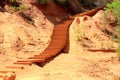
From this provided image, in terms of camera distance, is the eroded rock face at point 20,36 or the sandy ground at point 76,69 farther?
the eroded rock face at point 20,36

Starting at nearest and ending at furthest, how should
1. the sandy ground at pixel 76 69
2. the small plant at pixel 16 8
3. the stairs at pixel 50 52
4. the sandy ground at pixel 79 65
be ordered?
1. the sandy ground at pixel 76 69
2. the sandy ground at pixel 79 65
3. the stairs at pixel 50 52
4. the small plant at pixel 16 8

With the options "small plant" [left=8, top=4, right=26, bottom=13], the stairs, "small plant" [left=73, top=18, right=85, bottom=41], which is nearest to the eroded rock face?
"small plant" [left=8, top=4, right=26, bottom=13]

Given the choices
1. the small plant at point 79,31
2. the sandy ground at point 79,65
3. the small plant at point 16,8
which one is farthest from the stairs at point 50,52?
the small plant at point 16,8

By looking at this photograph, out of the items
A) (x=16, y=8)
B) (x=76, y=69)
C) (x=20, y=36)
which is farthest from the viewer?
(x=16, y=8)

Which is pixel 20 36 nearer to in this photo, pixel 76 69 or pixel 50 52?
pixel 50 52

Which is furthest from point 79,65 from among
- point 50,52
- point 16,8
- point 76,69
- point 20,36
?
point 16,8

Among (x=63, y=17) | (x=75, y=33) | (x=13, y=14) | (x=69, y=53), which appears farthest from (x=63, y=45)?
(x=63, y=17)

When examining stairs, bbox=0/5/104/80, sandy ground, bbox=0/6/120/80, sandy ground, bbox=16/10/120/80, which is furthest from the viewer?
stairs, bbox=0/5/104/80

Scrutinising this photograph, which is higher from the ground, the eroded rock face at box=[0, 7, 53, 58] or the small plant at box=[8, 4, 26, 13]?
the small plant at box=[8, 4, 26, 13]

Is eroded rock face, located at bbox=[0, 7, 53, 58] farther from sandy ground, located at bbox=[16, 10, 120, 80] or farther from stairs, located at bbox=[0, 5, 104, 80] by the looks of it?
sandy ground, located at bbox=[16, 10, 120, 80]

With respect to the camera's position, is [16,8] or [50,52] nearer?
[50,52]

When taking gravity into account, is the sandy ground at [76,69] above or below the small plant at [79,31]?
below

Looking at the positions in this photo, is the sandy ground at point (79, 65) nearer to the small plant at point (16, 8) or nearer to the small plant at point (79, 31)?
the small plant at point (79, 31)

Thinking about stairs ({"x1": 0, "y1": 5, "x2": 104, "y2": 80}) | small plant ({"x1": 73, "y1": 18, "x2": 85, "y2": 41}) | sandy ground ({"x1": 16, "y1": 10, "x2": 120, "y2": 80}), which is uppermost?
small plant ({"x1": 73, "y1": 18, "x2": 85, "y2": 41})
